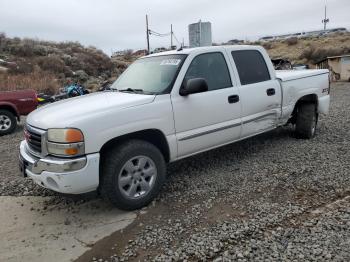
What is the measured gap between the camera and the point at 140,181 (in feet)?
13.3

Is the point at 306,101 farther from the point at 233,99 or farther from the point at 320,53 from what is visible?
the point at 320,53

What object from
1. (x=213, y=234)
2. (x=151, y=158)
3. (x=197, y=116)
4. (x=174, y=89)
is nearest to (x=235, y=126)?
(x=197, y=116)

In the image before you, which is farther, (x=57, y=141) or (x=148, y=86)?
(x=148, y=86)

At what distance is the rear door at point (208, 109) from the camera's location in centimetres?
437

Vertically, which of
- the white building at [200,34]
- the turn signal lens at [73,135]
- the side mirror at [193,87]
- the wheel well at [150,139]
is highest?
the white building at [200,34]

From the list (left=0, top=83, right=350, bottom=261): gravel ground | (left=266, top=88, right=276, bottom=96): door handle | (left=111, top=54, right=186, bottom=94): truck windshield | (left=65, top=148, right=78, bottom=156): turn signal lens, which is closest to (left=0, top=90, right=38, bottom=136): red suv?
(left=0, top=83, right=350, bottom=261): gravel ground

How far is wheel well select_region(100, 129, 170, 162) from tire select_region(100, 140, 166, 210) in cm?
7

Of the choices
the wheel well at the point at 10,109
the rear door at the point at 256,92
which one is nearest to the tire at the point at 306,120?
the rear door at the point at 256,92

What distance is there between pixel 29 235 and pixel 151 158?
1545 millimetres

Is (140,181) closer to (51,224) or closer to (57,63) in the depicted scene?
(51,224)

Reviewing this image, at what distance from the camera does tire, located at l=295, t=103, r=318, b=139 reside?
6.37 meters

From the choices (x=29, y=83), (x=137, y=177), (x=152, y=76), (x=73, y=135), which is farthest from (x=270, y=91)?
(x=29, y=83)

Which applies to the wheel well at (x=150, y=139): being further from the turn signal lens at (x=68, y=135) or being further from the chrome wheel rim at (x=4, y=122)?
the chrome wheel rim at (x=4, y=122)

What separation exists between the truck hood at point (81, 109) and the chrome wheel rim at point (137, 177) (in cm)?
64
